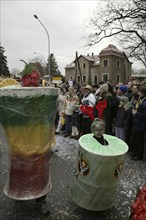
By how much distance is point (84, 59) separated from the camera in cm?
4631

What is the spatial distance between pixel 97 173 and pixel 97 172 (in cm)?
1

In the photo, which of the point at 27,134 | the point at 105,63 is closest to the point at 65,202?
the point at 27,134

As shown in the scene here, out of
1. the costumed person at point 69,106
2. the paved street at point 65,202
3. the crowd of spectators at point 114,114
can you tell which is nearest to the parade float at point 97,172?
the paved street at point 65,202

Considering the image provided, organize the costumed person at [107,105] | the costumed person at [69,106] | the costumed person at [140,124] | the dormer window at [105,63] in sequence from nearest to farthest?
the costumed person at [140,124] < the costumed person at [107,105] < the costumed person at [69,106] < the dormer window at [105,63]

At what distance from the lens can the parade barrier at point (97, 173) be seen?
2.48 meters

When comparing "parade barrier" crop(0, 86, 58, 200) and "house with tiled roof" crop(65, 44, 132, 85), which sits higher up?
"house with tiled roof" crop(65, 44, 132, 85)

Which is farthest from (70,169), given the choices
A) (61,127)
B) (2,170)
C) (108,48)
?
(108,48)

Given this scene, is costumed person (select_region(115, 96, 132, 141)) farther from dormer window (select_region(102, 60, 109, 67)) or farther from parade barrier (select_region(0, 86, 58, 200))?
dormer window (select_region(102, 60, 109, 67))

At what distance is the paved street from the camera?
9.24 feet

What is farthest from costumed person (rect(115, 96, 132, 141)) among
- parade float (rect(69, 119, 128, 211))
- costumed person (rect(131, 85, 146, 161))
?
parade float (rect(69, 119, 128, 211))

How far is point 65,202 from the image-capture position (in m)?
3.14

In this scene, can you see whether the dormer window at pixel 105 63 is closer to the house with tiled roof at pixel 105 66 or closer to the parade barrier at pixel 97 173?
the house with tiled roof at pixel 105 66

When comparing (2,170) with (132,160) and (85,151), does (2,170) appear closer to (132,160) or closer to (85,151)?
(85,151)

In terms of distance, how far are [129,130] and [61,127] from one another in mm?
2707
